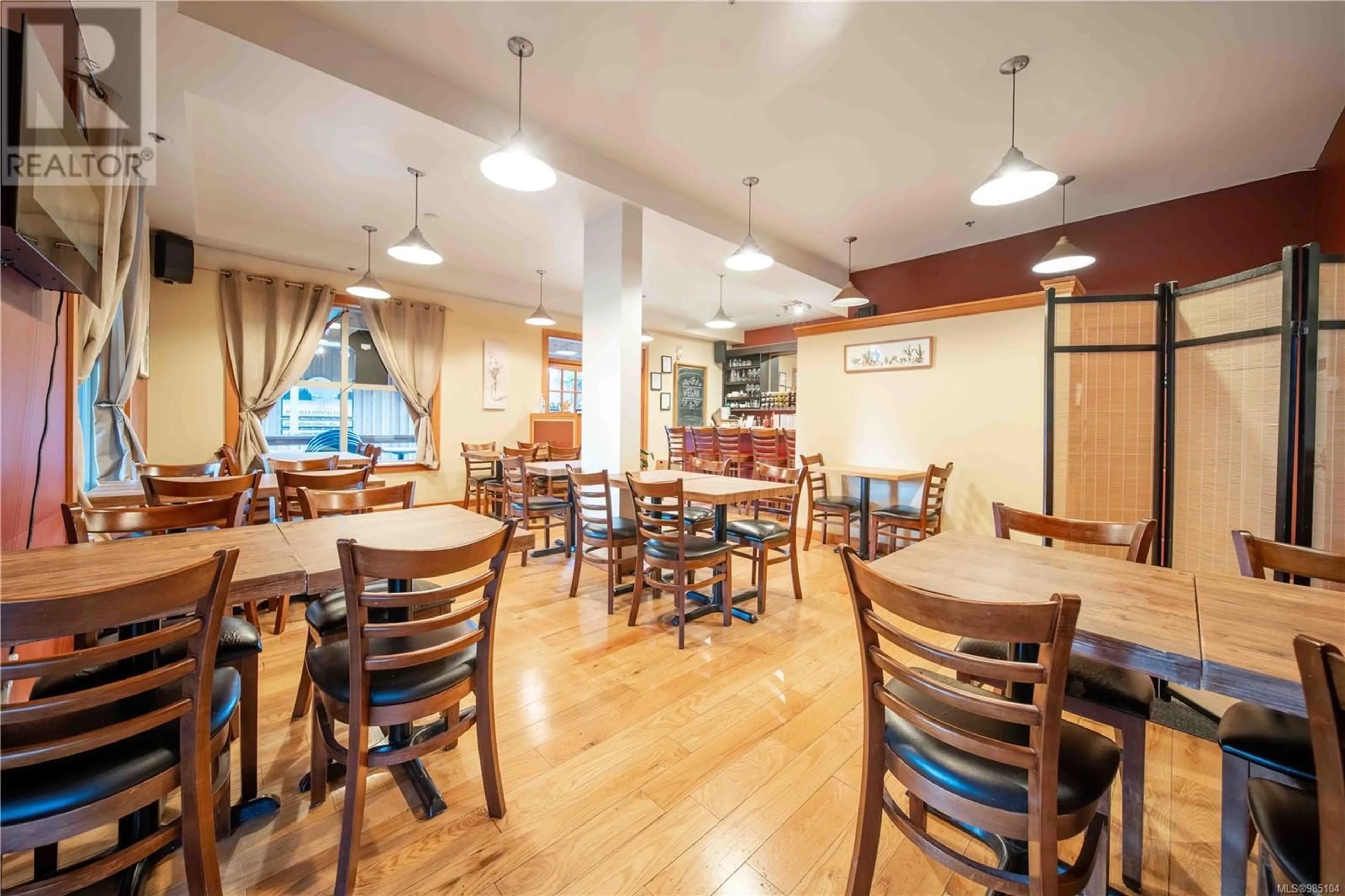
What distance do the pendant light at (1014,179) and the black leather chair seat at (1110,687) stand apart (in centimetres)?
240

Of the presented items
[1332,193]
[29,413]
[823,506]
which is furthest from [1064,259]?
[29,413]

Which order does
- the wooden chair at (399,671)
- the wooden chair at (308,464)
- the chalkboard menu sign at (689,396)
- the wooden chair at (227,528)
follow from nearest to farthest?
the wooden chair at (399,671)
the wooden chair at (227,528)
the wooden chair at (308,464)
the chalkboard menu sign at (689,396)

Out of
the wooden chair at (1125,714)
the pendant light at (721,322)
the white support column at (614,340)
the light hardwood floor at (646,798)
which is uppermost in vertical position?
the pendant light at (721,322)

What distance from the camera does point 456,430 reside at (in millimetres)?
6688

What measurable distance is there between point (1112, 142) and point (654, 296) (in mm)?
4884

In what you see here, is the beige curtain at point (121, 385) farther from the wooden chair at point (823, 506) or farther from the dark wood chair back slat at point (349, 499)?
the wooden chair at point (823, 506)

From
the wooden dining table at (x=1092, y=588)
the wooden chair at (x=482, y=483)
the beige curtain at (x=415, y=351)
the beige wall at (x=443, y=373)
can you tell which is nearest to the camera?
the wooden dining table at (x=1092, y=588)

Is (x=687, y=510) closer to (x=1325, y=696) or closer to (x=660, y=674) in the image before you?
(x=660, y=674)

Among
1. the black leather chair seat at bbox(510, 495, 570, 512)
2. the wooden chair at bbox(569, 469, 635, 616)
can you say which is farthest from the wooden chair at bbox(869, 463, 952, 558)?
the black leather chair seat at bbox(510, 495, 570, 512)

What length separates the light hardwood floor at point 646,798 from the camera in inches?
51.7

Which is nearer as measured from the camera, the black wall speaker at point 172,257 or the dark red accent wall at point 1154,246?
the dark red accent wall at point 1154,246

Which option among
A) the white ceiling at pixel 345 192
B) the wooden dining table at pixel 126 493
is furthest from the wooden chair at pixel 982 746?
the white ceiling at pixel 345 192

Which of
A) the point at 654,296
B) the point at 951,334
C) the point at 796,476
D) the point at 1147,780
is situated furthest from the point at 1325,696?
the point at 654,296

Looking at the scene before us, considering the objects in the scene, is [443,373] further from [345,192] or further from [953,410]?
[953,410]
